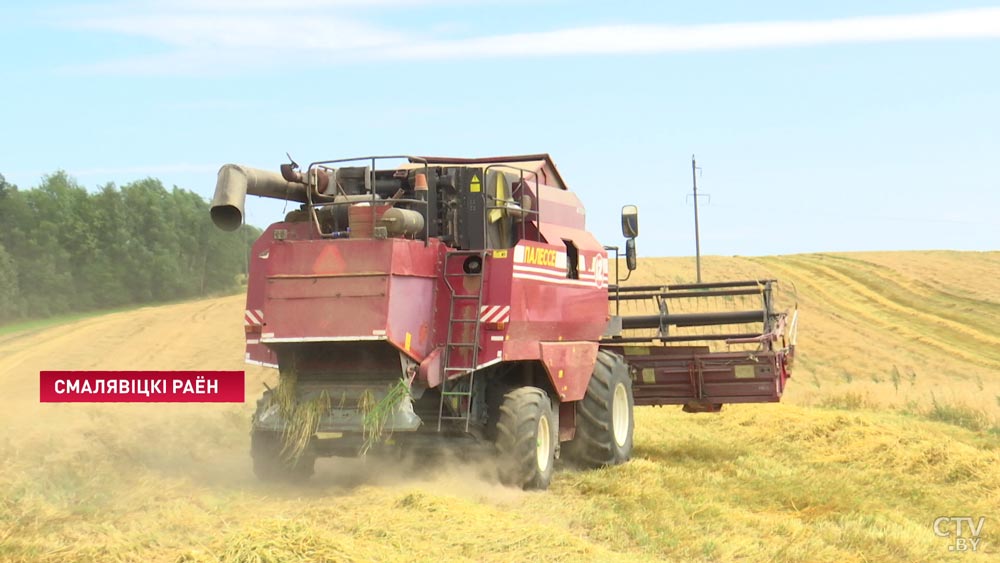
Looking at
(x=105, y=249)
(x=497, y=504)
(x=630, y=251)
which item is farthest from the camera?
(x=105, y=249)

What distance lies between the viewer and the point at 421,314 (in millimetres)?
10500

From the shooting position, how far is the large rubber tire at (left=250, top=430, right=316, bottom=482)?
35.1 ft

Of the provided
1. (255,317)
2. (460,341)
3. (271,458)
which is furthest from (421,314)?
(271,458)

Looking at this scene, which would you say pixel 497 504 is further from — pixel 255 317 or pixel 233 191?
pixel 233 191

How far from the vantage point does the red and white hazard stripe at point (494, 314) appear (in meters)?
10.7

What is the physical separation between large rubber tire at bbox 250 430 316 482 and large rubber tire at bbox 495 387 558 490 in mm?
1754

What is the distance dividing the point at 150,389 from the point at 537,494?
6532mm

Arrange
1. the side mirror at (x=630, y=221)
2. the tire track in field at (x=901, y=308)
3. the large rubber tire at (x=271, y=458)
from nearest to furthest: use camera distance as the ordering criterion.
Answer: the large rubber tire at (x=271, y=458) → the side mirror at (x=630, y=221) → the tire track in field at (x=901, y=308)

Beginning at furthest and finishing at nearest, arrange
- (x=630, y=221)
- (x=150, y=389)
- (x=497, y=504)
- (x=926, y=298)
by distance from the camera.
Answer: (x=926, y=298), (x=150, y=389), (x=630, y=221), (x=497, y=504)

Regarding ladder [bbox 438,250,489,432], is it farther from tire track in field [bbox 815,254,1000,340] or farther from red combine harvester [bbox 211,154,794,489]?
tire track in field [bbox 815,254,1000,340]

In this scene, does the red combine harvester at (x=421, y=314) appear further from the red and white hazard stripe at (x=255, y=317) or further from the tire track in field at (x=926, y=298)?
the tire track in field at (x=926, y=298)

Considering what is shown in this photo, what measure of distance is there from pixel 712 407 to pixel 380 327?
602 centimetres

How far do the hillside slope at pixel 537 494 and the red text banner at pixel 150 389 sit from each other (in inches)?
10.1

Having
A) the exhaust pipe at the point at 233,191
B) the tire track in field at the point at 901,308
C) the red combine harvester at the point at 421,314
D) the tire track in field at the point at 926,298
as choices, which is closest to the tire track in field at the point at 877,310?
the tire track in field at the point at 901,308
